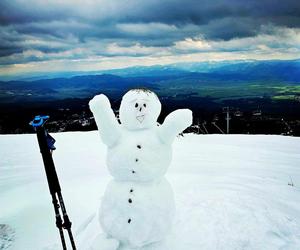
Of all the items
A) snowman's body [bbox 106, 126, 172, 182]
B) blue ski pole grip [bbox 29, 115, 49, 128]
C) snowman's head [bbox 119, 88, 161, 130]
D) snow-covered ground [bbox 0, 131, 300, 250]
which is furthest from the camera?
snow-covered ground [bbox 0, 131, 300, 250]

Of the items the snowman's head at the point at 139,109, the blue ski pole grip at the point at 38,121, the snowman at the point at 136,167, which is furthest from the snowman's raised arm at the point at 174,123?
the blue ski pole grip at the point at 38,121

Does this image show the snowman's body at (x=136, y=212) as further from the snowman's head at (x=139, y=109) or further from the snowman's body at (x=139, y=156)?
the snowman's head at (x=139, y=109)

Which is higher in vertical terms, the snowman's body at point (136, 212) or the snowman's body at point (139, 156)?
the snowman's body at point (139, 156)

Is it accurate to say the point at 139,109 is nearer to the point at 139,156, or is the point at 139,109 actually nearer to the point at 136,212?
the point at 139,156

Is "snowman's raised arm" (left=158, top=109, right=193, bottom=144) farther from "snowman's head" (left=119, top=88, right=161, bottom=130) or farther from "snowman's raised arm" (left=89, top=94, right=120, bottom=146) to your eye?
"snowman's raised arm" (left=89, top=94, right=120, bottom=146)

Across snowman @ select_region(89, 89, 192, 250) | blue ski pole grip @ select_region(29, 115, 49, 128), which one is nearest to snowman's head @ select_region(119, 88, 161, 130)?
snowman @ select_region(89, 89, 192, 250)

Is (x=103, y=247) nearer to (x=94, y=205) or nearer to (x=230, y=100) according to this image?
(x=94, y=205)
